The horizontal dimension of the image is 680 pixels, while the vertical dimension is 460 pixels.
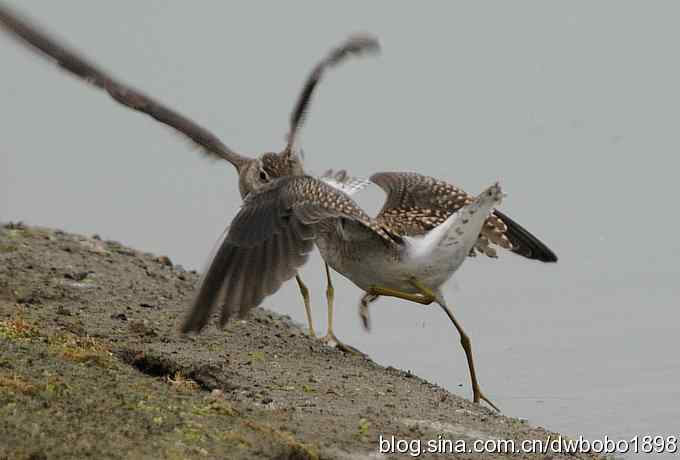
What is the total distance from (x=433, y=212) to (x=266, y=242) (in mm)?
1817

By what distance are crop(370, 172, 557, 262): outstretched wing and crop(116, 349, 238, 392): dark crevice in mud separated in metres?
2.08

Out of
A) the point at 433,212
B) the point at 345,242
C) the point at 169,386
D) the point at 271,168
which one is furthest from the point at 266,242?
the point at 271,168

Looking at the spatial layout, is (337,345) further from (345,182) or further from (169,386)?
(169,386)

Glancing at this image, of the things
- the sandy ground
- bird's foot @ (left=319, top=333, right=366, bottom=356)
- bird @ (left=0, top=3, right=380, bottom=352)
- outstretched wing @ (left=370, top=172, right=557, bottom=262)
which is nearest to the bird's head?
bird @ (left=0, top=3, right=380, bottom=352)

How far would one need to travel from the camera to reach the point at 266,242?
8.34m

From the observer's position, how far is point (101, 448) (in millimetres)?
6012

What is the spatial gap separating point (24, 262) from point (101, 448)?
447 centimetres

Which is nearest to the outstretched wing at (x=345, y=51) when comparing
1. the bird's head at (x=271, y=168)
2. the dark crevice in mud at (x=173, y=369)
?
the bird's head at (x=271, y=168)

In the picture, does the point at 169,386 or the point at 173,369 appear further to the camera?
the point at 173,369

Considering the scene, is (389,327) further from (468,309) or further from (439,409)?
(439,409)

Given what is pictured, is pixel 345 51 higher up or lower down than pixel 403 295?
higher up

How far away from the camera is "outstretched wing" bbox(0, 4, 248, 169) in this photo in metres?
9.42

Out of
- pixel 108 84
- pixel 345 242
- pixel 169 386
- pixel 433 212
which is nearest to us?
pixel 169 386

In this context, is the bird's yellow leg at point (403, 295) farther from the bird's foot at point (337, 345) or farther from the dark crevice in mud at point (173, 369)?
the dark crevice in mud at point (173, 369)
